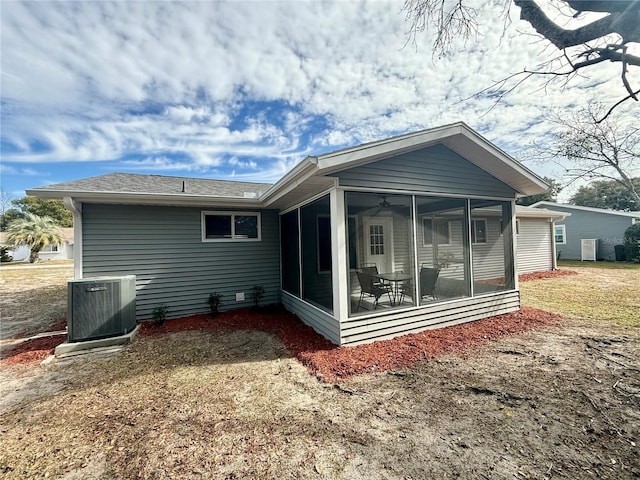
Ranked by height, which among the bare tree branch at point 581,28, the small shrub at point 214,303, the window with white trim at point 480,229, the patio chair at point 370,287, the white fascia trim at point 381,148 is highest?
the bare tree branch at point 581,28

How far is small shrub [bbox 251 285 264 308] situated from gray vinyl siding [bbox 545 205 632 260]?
1937cm

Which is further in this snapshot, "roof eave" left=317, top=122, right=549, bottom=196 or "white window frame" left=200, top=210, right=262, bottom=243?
"white window frame" left=200, top=210, right=262, bottom=243

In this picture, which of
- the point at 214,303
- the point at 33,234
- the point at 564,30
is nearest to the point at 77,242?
the point at 214,303

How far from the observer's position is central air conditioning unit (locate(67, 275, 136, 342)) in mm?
4504

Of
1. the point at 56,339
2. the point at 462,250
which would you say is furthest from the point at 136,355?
the point at 462,250

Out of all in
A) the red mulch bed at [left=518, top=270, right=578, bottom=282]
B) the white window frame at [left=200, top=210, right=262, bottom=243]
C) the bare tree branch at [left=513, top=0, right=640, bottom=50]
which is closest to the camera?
the bare tree branch at [left=513, top=0, right=640, bottom=50]

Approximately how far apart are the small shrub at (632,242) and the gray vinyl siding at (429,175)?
48.2 ft

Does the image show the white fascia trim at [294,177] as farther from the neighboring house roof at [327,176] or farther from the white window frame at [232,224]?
the white window frame at [232,224]

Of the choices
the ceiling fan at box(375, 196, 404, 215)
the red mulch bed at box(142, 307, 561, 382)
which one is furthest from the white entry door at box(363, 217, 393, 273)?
the red mulch bed at box(142, 307, 561, 382)

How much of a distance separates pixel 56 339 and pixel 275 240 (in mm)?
4617

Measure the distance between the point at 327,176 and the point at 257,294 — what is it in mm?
3959

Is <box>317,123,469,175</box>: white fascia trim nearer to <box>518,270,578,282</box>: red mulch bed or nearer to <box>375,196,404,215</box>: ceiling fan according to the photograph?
<box>375,196,404,215</box>: ceiling fan

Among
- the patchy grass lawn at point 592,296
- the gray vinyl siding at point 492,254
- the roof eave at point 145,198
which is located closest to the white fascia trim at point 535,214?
the patchy grass lawn at point 592,296

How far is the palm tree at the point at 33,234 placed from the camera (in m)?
21.5
